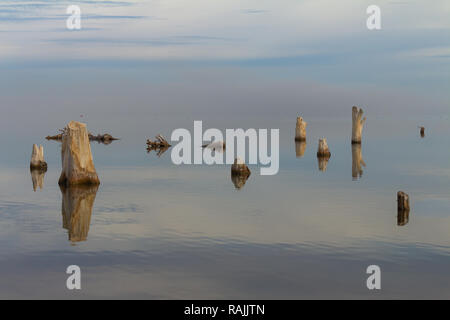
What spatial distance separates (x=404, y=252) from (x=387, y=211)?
8299 mm

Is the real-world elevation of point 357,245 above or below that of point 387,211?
below

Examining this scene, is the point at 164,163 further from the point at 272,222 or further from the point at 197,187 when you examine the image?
the point at 272,222

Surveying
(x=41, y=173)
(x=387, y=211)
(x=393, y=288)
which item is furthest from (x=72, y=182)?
(x=393, y=288)

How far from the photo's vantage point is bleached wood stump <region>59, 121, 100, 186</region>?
33438 millimetres

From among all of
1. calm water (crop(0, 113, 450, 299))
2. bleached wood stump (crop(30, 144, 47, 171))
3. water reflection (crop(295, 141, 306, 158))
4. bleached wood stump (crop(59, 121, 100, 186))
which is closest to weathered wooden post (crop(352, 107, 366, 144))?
water reflection (crop(295, 141, 306, 158))

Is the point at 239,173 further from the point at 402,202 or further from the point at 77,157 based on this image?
the point at 402,202

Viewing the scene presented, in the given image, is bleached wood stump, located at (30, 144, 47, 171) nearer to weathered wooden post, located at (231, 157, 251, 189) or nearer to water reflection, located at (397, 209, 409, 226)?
weathered wooden post, located at (231, 157, 251, 189)

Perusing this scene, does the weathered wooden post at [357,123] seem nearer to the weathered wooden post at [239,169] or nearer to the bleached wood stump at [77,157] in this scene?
the weathered wooden post at [239,169]

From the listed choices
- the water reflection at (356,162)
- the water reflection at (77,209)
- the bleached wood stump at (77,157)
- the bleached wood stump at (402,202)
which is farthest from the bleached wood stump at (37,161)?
the bleached wood stump at (402,202)

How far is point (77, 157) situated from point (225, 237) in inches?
520

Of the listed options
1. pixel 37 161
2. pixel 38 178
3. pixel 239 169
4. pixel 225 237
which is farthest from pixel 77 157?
pixel 37 161
